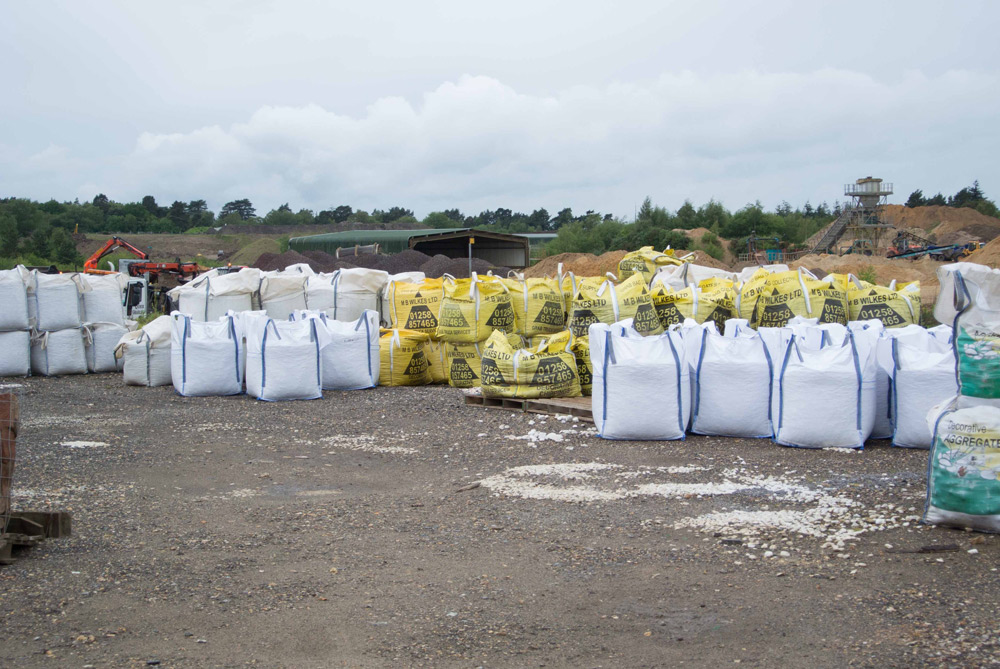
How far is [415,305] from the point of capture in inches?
393

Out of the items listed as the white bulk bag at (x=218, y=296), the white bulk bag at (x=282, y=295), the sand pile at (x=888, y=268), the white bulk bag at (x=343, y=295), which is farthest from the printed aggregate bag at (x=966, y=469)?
the sand pile at (x=888, y=268)

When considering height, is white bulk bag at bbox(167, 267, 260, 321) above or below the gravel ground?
above

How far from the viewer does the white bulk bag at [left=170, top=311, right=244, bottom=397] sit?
8.76m

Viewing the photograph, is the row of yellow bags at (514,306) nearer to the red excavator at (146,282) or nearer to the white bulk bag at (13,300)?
the white bulk bag at (13,300)

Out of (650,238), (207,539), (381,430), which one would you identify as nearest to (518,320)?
(381,430)

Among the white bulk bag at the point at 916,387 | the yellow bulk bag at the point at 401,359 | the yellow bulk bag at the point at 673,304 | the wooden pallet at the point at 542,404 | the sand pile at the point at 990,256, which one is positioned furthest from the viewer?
the sand pile at the point at 990,256

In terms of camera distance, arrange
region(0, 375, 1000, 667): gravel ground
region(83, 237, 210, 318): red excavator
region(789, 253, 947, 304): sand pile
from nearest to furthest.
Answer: region(0, 375, 1000, 667): gravel ground → region(83, 237, 210, 318): red excavator → region(789, 253, 947, 304): sand pile

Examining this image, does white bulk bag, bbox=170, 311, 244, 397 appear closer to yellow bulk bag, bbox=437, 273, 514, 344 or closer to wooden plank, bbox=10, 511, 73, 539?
yellow bulk bag, bbox=437, 273, 514, 344

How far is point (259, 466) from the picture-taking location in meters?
5.80

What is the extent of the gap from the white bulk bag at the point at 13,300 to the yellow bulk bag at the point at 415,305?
4.36 metres

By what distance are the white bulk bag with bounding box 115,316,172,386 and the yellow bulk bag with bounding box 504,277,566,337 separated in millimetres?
3943

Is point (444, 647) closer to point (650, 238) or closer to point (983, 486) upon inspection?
point (983, 486)

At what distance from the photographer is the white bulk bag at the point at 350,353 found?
8906mm

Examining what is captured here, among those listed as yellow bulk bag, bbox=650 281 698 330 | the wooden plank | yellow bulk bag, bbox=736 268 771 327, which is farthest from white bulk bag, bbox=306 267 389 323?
the wooden plank
